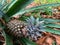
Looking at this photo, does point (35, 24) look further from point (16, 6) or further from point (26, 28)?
point (16, 6)

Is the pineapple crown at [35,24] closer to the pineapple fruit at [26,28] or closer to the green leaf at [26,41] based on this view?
the pineapple fruit at [26,28]

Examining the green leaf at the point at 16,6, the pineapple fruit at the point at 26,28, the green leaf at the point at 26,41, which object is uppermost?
the green leaf at the point at 16,6

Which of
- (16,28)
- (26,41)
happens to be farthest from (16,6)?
(26,41)

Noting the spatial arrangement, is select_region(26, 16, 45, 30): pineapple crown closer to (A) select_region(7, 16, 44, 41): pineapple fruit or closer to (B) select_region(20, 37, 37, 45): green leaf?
(A) select_region(7, 16, 44, 41): pineapple fruit

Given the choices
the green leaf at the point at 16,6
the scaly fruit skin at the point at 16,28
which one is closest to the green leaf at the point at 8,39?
the scaly fruit skin at the point at 16,28

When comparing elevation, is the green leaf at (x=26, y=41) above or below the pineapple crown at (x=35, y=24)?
below

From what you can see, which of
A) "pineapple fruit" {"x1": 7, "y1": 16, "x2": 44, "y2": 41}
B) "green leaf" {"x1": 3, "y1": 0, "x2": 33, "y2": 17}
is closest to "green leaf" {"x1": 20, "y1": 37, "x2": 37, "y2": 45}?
"pineapple fruit" {"x1": 7, "y1": 16, "x2": 44, "y2": 41}

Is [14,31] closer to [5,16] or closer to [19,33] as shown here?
[19,33]

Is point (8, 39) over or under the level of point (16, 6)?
under
